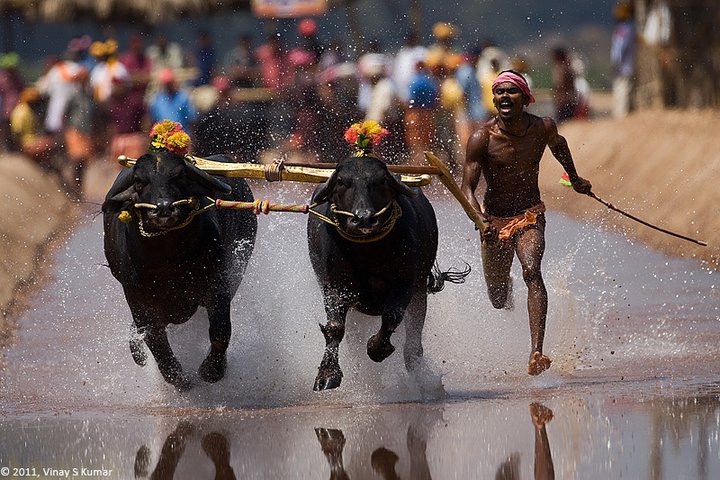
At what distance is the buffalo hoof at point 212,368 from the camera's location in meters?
9.50

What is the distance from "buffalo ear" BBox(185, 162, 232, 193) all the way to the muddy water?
1221 mm

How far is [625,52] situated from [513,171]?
15699 mm

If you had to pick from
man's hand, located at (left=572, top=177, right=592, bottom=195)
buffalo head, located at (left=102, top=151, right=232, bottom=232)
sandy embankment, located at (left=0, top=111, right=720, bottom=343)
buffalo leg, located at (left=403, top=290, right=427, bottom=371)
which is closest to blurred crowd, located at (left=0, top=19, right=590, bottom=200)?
sandy embankment, located at (left=0, top=111, right=720, bottom=343)

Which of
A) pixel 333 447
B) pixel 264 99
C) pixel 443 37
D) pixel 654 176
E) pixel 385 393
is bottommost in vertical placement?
pixel 264 99

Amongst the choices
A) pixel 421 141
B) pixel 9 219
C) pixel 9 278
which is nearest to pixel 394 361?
pixel 9 278

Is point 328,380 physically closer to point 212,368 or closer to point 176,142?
point 212,368

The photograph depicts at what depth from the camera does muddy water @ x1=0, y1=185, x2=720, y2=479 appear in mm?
7629

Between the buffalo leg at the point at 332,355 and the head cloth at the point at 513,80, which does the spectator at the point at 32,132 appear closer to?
the head cloth at the point at 513,80

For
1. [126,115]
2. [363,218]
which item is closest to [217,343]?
[363,218]

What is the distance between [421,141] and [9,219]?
235 inches

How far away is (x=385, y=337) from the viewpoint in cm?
909

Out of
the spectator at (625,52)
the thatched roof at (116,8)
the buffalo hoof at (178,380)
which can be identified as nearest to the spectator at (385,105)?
the spectator at (625,52)

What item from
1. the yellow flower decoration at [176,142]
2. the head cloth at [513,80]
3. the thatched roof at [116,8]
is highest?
the head cloth at [513,80]

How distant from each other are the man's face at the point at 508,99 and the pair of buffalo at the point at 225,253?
716mm
